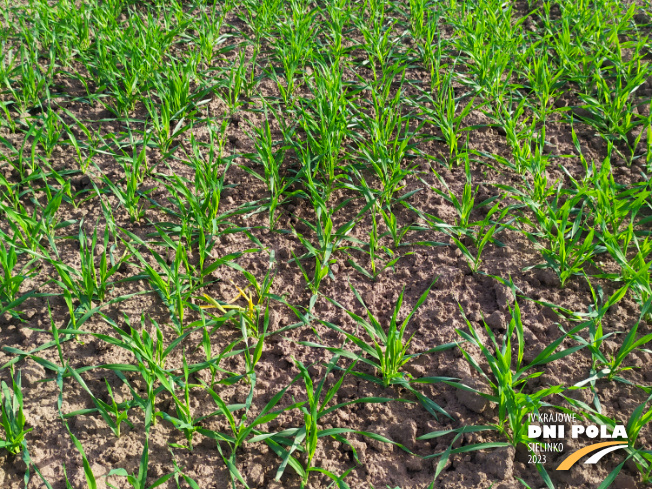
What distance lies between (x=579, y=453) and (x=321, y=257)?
42.3 inches

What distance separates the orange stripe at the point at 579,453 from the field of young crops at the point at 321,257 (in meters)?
0.02

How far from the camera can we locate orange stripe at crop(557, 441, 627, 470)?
5.01 feet

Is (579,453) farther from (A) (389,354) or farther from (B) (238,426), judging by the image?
(B) (238,426)

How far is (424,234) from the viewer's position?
7.34 ft

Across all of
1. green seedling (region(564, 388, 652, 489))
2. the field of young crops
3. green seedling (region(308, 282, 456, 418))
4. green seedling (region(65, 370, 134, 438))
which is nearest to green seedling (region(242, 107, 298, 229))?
the field of young crops

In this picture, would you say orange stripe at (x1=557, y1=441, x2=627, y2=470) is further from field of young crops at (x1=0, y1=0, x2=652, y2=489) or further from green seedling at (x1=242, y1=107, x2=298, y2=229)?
green seedling at (x1=242, y1=107, x2=298, y2=229)

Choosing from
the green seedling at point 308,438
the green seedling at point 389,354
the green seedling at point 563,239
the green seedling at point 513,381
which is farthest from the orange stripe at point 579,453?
the green seedling at point 563,239

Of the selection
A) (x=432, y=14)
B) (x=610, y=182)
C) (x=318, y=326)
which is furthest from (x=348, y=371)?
(x=432, y=14)

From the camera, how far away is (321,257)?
2080 millimetres

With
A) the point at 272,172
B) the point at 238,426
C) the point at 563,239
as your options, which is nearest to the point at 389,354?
the point at 238,426

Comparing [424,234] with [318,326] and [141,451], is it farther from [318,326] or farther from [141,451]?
[141,451]

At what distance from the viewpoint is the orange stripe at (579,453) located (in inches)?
60.2

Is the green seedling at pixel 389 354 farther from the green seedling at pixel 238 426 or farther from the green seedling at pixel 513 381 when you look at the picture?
the green seedling at pixel 238 426

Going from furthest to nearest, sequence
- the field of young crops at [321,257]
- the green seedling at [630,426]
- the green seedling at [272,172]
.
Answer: the green seedling at [272,172] → the field of young crops at [321,257] → the green seedling at [630,426]
